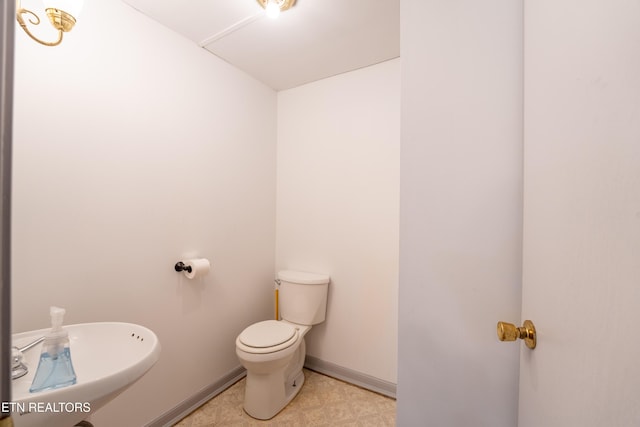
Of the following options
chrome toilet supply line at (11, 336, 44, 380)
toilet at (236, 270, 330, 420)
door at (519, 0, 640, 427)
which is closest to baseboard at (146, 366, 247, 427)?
toilet at (236, 270, 330, 420)

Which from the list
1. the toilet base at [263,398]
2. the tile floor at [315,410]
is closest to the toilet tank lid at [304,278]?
Result: the toilet base at [263,398]

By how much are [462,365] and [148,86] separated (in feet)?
6.19

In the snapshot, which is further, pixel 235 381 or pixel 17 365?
pixel 235 381

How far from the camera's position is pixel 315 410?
1.59 m

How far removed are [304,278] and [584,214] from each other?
5.49 ft

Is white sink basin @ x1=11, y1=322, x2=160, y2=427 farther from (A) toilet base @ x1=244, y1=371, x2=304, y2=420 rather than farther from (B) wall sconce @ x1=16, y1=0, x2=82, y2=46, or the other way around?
(B) wall sconce @ x1=16, y1=0, x2=82, y2=46

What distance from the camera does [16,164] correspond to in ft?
A: 3.18

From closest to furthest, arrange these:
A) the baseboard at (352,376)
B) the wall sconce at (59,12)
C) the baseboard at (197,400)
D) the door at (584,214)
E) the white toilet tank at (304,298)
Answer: the door at (584,214), the wall sconce at (59,12), the baseboard at (197,400), the baseboard at (352,376), the white toilet tank at (304,298)

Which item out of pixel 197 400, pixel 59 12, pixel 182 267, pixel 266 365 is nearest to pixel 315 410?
pixel 266 365

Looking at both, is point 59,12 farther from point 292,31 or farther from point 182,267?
point 182,267

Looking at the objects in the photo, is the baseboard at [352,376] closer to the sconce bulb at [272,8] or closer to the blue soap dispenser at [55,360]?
the blue soap dispenser at [55,360]

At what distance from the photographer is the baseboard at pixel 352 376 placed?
174cm

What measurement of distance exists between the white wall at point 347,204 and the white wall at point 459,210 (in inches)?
34.6

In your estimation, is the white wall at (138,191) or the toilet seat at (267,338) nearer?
the white wall at (138,191)
